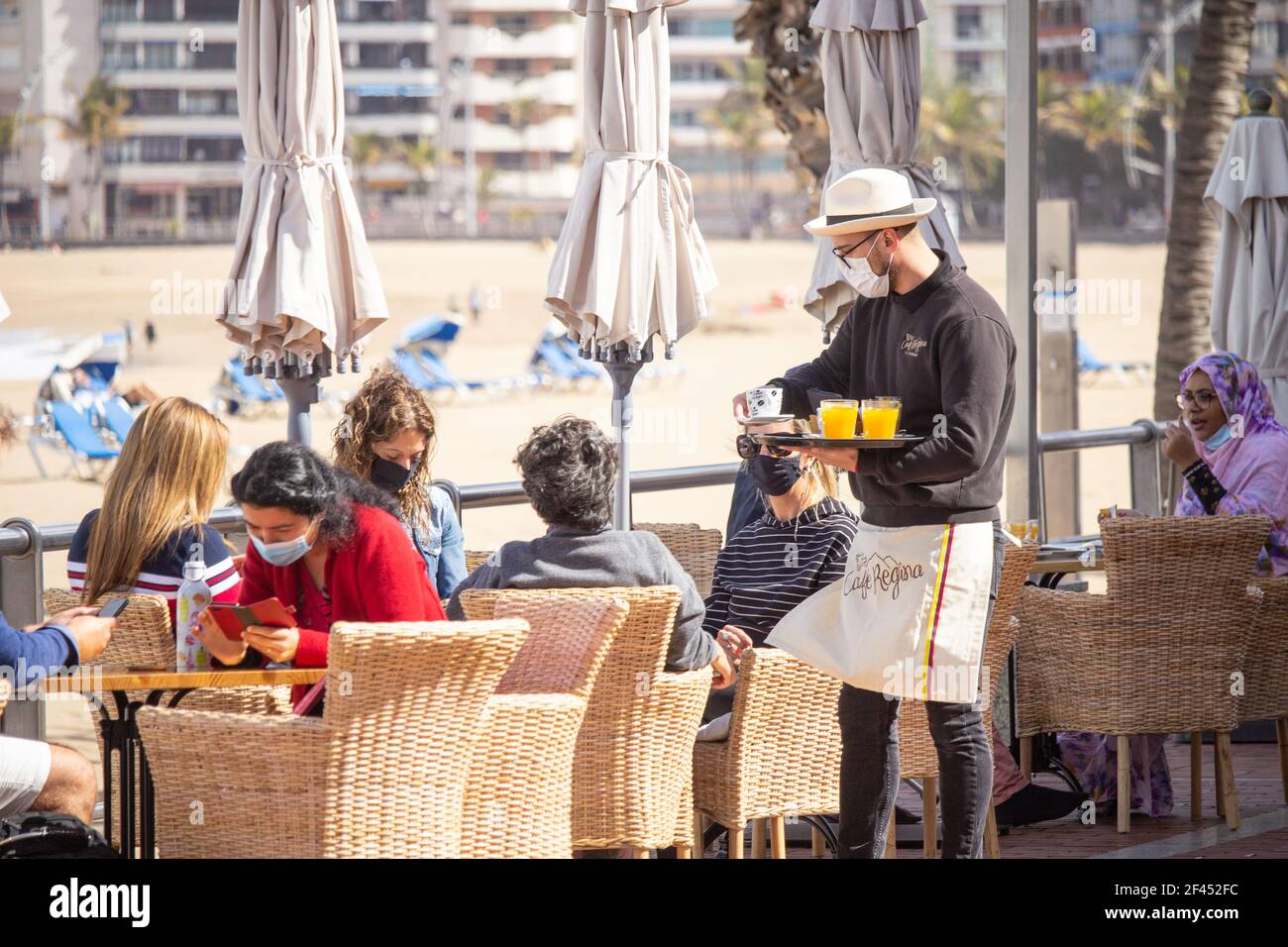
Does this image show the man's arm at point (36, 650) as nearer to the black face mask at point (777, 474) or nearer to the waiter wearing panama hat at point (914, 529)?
the waiter wearing panama hat at point (914, 529)

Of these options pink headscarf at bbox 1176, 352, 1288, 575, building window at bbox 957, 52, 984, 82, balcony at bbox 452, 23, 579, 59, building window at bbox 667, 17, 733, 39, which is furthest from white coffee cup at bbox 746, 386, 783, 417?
building window at bbox 667, 17, 733, 39

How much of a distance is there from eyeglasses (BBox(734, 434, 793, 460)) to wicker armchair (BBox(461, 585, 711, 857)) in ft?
1.13

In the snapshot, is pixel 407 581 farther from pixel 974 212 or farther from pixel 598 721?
pixel 974 212

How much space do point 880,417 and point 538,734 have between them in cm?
93

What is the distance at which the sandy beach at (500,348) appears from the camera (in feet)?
62.2

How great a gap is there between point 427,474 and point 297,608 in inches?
40.9

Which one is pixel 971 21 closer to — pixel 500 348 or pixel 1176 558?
pixel 500 348

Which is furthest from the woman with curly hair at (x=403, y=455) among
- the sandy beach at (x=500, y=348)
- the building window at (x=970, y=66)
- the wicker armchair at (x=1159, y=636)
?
the building window at (x=970, y=66)

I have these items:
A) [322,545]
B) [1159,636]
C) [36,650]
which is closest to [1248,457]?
[1159,636]

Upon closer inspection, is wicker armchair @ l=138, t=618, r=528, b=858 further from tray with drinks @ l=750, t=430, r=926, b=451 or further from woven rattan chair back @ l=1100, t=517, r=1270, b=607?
woven rattan chair back @ l=1100, t=517, r=1270, b=607

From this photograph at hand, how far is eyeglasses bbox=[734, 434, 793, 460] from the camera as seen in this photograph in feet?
12.3

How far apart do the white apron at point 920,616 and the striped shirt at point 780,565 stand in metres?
0.53

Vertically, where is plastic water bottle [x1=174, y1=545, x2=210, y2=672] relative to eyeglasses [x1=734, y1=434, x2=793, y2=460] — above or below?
below

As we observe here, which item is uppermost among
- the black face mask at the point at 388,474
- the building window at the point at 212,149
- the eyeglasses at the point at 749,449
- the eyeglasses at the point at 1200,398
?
the building window at the point at 212,149
